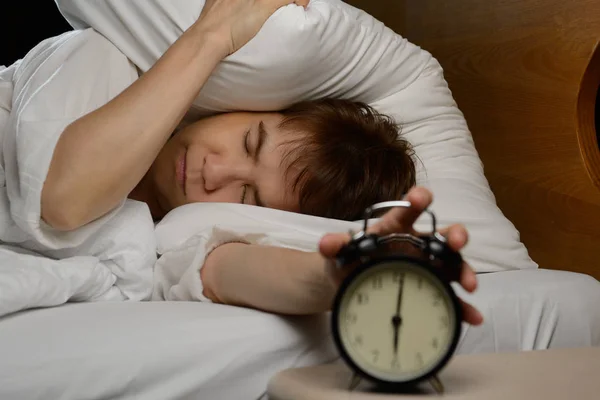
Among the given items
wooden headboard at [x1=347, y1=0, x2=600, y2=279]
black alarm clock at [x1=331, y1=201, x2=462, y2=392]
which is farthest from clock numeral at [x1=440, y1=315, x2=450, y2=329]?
wooden headboard at [x1=347, y1=0, x2=600, y2=279]


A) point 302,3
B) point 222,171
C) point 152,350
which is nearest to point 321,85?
point 302,3

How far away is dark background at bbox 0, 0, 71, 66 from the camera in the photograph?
2145 millimetres

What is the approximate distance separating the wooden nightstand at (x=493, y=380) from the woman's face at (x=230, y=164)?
0.50 m

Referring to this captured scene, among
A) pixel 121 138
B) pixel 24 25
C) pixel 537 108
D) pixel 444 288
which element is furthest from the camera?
pixel 24 25

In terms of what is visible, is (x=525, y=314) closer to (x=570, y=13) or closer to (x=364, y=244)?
(x=364, y=244)

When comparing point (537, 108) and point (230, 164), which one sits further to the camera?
point (537, 108)

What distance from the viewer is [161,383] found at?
0.81 metres

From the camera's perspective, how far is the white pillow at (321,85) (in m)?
1.23

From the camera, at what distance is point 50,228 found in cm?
103

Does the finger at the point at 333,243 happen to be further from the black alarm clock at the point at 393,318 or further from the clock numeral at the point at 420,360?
the clock numeral at the point at 420,360

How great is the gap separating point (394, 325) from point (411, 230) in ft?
0.36

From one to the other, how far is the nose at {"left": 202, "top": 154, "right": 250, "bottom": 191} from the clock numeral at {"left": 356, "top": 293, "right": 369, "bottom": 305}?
605mm

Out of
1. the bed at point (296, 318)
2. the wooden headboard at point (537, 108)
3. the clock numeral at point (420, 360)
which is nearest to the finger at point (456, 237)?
the clock numeral at point (420, 360)

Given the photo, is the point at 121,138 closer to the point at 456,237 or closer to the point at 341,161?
the point at 341,161
